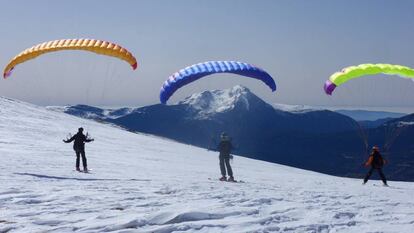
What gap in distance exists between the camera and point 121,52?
17609 millimetres

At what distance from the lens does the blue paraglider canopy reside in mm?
17641

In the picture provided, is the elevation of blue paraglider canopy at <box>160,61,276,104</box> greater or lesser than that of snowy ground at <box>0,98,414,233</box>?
greater

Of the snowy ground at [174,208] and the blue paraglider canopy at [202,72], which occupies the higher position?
the blue paraglider canopy at [202,72]

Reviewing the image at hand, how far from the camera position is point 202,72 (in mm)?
17562

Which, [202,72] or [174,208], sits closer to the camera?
[174,208]

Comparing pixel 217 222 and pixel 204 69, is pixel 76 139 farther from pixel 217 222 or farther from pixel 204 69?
pixel 217 222

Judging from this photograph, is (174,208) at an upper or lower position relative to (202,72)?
lower

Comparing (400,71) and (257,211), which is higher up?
(400,71)

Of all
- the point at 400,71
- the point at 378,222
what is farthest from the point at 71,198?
the point at 400,71

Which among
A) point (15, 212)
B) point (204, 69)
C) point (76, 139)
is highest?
point (204, 69)

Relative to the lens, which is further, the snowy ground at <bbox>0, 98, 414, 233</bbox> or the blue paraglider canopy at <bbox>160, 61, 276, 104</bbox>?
the blue paraglider canopy at <bbox>160, 61, 276, 104</bbox>

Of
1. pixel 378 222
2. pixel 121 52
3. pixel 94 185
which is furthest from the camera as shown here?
pixel 121 52

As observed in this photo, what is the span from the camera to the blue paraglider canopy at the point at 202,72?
1764cm

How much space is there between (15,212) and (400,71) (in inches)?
563
